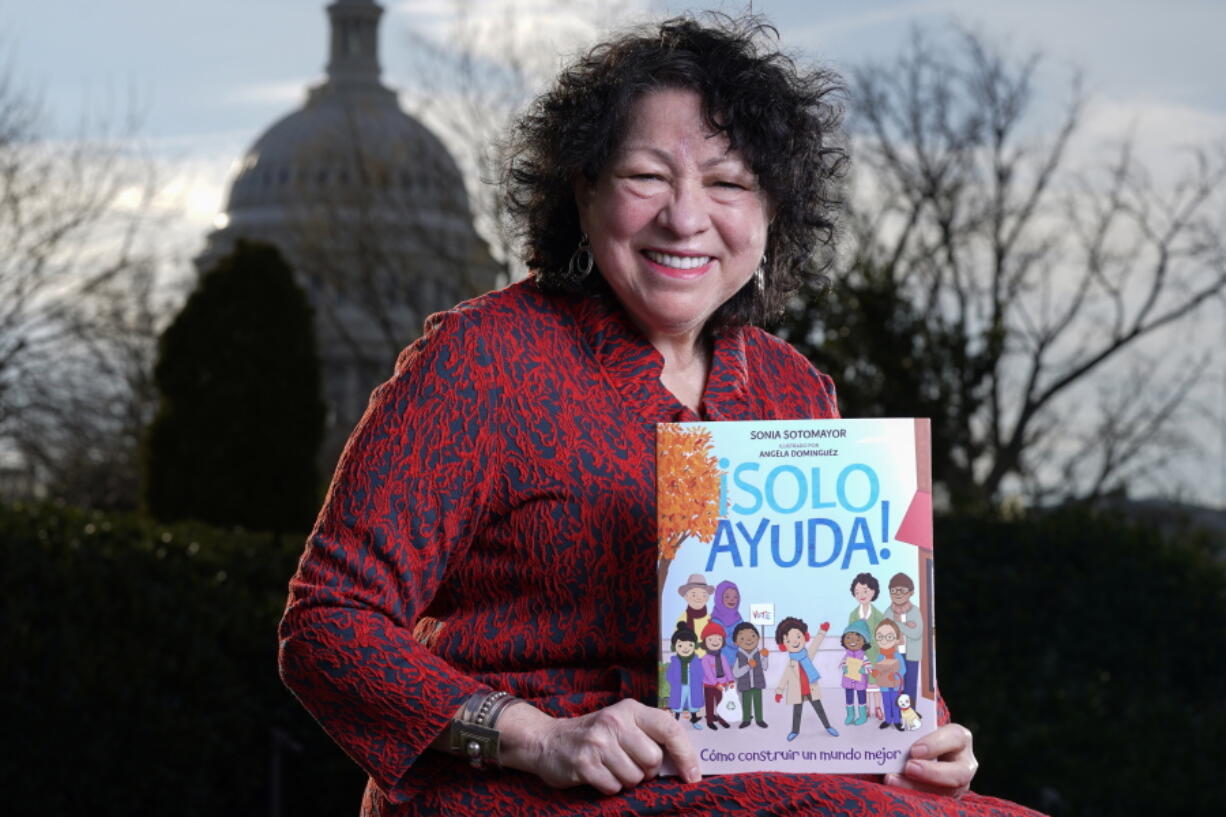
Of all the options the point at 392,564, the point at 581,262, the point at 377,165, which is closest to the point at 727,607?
the point at 392,564

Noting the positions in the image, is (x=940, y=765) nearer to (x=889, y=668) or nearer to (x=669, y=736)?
(x=889, y=668)

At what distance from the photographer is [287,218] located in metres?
28.7

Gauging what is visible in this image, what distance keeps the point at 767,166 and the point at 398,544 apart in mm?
770

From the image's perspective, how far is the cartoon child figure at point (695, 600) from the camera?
81.7 inches

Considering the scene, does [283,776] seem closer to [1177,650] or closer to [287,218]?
[1177,650]

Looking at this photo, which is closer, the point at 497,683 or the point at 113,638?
the point at 497,683

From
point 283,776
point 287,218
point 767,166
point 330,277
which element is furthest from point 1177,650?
point 287,218

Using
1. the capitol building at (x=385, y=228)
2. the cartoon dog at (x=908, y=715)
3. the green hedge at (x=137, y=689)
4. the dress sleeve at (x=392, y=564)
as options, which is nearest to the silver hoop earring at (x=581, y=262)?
the dress sleeve at (x=392, y=564)

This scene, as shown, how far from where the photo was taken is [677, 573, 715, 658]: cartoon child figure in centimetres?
207

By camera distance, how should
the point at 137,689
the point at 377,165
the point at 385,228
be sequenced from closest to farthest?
1. the point at 137,689
2. the point at 385,228
3. the point at 377,165

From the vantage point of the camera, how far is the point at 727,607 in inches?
81.8

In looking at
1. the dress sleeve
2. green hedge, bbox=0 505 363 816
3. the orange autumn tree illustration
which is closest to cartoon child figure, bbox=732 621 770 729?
the orange autumn tree illustration

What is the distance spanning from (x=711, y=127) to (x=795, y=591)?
69cm

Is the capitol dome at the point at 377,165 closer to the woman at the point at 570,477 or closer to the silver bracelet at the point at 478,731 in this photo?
the woman at the point at 570,477
